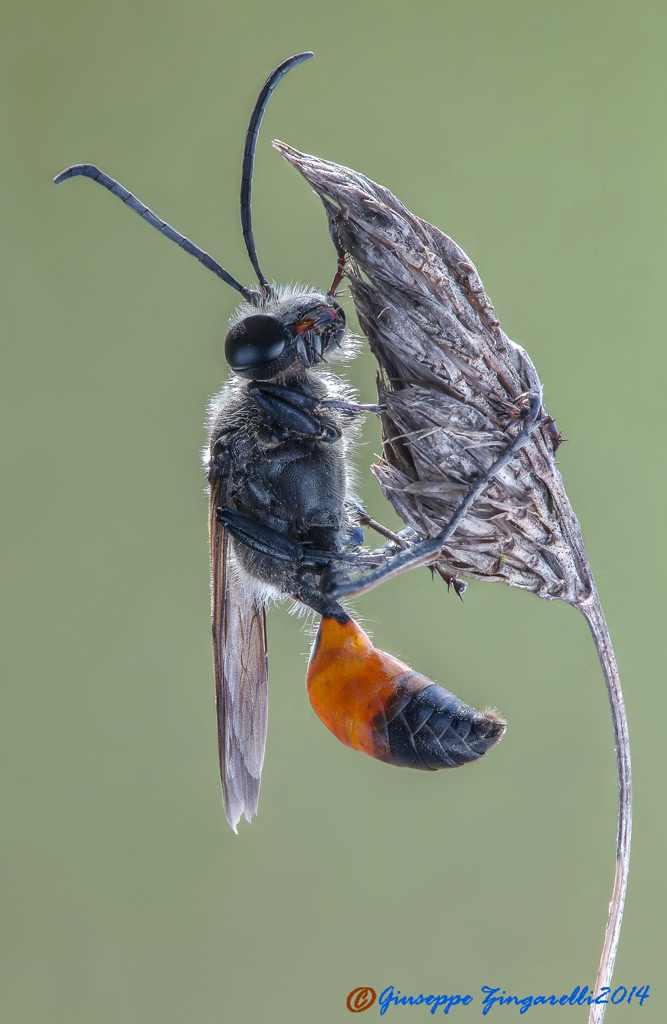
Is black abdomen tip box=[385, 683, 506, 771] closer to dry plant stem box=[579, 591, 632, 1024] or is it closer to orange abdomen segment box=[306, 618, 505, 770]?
orange abdomen segment box=[306, 618, 505, 770]

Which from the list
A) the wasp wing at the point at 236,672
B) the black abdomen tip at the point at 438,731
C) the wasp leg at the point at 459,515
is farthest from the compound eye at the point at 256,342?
the black abdomen tip at the point at 438,731

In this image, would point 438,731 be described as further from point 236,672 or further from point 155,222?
point 155,222

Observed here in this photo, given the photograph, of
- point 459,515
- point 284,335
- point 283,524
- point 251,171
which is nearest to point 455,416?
point 459,515

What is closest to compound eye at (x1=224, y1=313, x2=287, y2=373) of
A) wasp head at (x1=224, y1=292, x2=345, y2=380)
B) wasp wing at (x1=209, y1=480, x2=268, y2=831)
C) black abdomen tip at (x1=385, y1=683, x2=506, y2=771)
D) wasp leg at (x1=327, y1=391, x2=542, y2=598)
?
wasp head at (x1=224, y1=292, x2=345, y2=380)

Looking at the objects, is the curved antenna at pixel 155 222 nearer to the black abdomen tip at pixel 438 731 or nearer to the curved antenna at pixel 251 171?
the curved antenna at pixel 251 171

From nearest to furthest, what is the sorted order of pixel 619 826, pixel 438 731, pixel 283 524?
pixel 619 826, pixel 438 731, pixel 283 524

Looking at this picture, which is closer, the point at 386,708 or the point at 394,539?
the point at 386,708

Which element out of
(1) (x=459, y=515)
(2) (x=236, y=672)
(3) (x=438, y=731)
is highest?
(1) (x=459, y=515)
